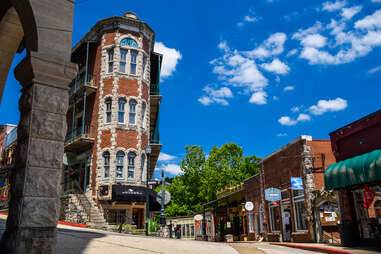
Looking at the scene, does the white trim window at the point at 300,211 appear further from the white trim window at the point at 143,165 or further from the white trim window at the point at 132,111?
the white trim window at the point at 132,111

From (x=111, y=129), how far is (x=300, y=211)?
1444cm

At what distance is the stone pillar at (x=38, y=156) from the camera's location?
469cm

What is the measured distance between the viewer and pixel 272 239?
24.0m

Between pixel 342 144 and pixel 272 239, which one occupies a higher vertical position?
pixel 342 144

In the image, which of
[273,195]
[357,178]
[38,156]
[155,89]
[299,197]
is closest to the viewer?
[38,156]

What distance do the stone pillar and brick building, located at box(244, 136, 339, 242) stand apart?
16.2 metres

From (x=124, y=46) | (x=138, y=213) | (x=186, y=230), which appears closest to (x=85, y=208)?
(x=138, y=213)

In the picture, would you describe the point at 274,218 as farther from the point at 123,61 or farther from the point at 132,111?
the point at 123,61

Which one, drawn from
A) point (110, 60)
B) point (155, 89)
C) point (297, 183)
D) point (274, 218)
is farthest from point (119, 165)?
point (297, 183)

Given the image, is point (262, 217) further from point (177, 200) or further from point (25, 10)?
point (177, 200)

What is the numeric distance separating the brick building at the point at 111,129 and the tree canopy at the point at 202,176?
27.5 meters

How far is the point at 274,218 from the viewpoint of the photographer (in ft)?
80.1

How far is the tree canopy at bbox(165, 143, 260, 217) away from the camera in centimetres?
5475

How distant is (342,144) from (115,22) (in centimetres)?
1938
